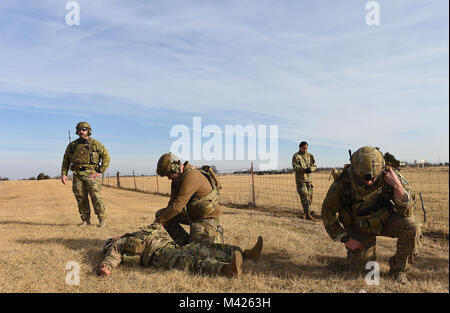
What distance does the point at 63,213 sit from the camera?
964cm

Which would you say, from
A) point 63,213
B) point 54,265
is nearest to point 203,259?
point 54,265

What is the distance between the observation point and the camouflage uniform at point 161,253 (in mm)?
4035

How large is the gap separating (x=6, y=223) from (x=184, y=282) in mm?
6291

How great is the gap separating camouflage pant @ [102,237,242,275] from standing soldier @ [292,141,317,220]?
4883mm

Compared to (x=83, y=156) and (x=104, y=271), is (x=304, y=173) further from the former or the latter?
(x=104, y=271)

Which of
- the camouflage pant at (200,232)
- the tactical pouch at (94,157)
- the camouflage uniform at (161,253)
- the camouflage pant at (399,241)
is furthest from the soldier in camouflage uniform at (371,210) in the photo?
the tactical pouch at (94,157)

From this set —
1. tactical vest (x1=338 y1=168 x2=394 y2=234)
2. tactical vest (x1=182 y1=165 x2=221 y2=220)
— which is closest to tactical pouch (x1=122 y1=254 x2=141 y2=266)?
tactical vest (x1=182 y1=165 x2=221 y2=220)

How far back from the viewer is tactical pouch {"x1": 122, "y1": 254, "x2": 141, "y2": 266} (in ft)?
13.9

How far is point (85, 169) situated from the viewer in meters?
7.22

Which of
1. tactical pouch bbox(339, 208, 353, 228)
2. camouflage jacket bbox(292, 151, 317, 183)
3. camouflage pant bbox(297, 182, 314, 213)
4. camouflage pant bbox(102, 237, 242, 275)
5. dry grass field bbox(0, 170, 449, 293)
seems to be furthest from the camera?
camouflage jacket bbox(292, 151, 317, 183)

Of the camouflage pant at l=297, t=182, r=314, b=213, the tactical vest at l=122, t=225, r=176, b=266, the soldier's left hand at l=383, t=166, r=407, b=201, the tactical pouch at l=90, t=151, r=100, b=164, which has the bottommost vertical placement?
the tactical vest at l=122, t=225, r=176, b=266

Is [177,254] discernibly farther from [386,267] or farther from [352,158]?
[386,267]

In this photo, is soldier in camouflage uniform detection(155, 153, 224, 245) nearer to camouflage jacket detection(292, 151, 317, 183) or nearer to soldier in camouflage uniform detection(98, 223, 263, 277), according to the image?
soldier in camouflage uniform detection(98, 223, 263, 277)

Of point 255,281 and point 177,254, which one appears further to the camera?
point 177,254
